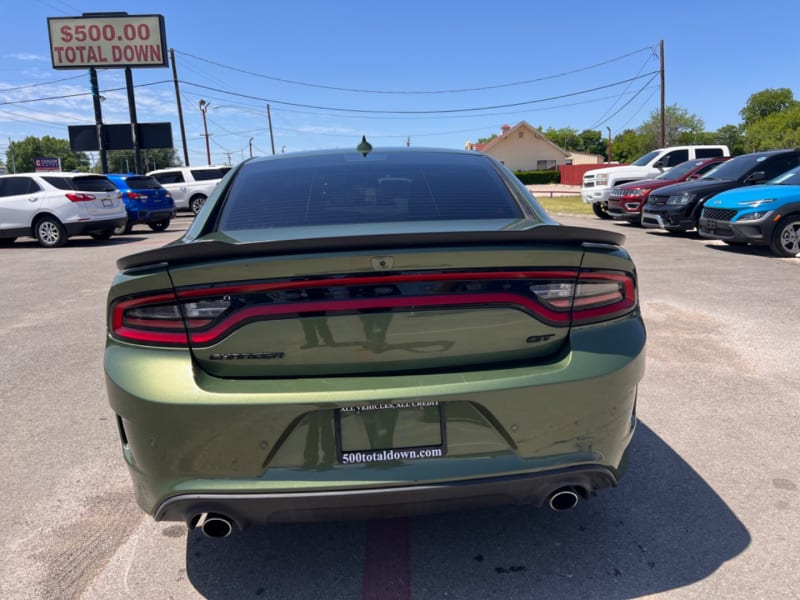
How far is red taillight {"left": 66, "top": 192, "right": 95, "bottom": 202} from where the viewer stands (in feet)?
45.9

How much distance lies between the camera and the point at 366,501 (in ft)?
6.43

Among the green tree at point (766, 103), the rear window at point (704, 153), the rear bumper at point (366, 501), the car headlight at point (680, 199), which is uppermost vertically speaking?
the green tree at point (766, 103)

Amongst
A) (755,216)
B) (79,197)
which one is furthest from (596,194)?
(79,197)

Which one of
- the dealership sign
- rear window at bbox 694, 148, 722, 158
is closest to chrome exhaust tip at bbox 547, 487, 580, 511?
rear window at bbox 694, 148, 722, 158

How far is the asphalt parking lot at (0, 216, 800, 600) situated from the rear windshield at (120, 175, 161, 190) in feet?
45.7

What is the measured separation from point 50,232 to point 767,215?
15024mm

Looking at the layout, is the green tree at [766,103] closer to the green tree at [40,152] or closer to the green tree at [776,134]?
the green tree at [776,134]

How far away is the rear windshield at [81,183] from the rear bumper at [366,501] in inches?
564

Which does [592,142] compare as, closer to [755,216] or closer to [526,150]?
[526,150]

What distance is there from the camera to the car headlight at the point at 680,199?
12555 mm

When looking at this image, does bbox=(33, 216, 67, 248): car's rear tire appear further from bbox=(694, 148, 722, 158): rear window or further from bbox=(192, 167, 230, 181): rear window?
bbox=(694, 148, 722, 158): rear window

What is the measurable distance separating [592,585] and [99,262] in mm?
11500

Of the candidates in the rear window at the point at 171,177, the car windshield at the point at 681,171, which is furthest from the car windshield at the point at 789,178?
the rear window at the point at 171,177

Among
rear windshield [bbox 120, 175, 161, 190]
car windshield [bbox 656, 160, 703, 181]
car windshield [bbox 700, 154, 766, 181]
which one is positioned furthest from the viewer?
rear windshield [bbox 120, 175, 161, 190]
